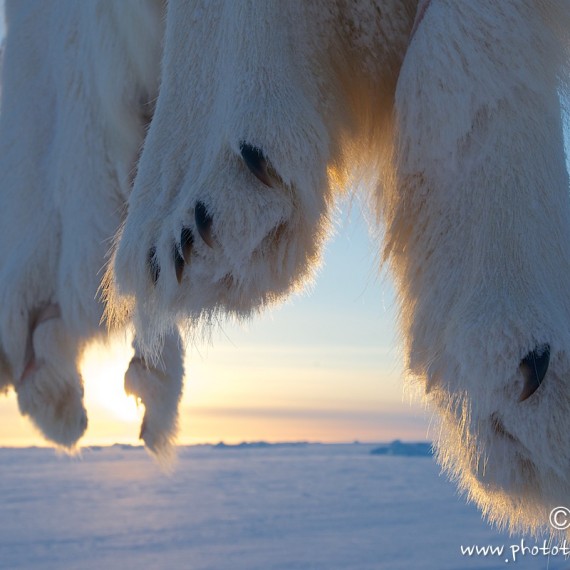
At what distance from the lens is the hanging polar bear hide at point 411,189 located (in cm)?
88

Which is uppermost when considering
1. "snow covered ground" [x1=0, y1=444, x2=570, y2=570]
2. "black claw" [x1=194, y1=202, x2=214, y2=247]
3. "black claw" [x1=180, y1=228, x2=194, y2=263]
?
"black claw" [x1=194, y1=202, x2=214, y2=247]

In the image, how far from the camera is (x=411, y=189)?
40.2 inches

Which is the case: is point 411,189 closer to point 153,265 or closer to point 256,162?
point 256,162

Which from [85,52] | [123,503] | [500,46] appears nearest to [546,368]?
[500,46]

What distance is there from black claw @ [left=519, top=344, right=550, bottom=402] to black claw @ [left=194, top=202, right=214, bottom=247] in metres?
0.39

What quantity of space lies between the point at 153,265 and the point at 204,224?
0.36ft

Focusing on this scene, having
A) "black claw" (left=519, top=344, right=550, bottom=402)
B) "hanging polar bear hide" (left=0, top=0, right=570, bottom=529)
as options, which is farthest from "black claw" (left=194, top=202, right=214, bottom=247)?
"black claw" (left=519, top=344, right=550, bottom=402)

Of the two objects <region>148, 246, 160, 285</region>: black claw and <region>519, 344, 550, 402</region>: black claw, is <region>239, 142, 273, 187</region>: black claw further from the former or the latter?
<region>519, 344, 550, 402</region>: black claw

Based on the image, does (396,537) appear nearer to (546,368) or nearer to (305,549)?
(305,549)

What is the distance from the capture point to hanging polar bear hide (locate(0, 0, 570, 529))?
88 centimetres

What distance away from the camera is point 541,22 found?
98 centimetres

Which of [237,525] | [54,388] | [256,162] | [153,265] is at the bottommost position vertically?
[237,525]

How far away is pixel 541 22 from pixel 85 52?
1072mm

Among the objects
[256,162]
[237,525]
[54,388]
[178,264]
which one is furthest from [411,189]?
[237,525]
